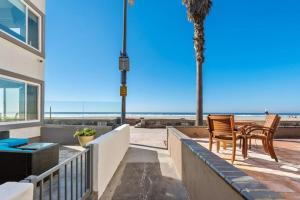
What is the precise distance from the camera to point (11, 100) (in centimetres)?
703

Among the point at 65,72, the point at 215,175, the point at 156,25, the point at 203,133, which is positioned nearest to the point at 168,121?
the point at 203,133

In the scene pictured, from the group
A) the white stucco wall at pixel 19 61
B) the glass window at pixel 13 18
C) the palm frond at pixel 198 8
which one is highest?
the palm frond at pixel 198 8

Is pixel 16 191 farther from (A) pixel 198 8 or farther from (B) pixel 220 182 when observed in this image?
(A) pixel 198 8

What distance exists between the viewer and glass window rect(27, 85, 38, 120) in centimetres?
786

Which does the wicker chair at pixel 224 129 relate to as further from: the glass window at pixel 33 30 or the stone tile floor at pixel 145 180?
the glass window at pixel 33 30

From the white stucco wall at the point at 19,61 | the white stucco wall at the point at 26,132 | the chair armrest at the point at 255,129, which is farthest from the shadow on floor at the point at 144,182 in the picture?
the white stucco wall at the point at 19,61

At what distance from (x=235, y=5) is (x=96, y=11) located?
11170mm

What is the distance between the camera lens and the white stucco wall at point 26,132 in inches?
268

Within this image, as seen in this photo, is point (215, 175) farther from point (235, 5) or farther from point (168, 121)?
point (235, 5)

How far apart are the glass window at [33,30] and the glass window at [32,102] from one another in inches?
60.0

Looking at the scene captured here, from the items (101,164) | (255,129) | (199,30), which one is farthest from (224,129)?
(199,30)

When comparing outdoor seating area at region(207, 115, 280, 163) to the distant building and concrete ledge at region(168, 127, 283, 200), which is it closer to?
concrete ledge at region(168, 127, 283, 200)

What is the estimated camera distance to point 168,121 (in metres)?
16.9

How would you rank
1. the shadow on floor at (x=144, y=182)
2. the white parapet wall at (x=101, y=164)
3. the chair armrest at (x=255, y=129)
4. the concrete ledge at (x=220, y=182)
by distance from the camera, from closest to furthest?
the concrete ledge at (x=220, y=182), the white parapet wall at (x=101, y=164), the shadow on floor at (x=144, y=182), the chair armrest at (x=255, y=129)
